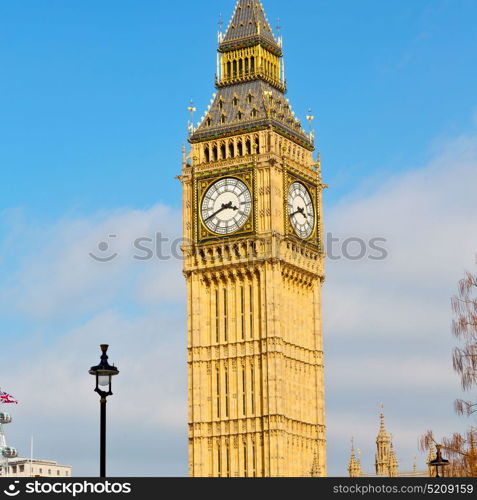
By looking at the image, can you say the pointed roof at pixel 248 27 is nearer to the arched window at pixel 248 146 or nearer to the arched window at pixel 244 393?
the arched window at pixel 248 146

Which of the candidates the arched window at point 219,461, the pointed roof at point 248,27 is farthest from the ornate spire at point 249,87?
the arched window at point 219,461

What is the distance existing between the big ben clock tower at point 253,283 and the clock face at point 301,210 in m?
0.13

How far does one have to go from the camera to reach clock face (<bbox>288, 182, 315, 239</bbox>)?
377ft

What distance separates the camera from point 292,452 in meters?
110

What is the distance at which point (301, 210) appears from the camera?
116062 millimetres

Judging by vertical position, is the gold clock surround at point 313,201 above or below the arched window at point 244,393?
above

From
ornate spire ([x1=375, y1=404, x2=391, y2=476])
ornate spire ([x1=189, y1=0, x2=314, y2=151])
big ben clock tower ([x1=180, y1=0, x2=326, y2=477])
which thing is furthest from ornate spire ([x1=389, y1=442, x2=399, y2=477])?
ornate spire ([x1=189, y1=0, x2=314, y2=151])

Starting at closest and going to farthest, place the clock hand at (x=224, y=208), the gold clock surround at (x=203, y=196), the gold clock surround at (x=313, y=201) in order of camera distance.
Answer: the gold clock surround at (x=203, y=196) → the gold clock surround at (x=313, y=201) → the clock hand at (x=224, y=208)

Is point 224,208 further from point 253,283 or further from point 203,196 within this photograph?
point 253,283

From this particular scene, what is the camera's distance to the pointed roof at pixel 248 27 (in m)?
119

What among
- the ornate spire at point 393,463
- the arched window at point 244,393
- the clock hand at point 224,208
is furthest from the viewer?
the ornate spire at point 393,463

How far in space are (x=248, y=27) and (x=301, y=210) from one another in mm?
15454

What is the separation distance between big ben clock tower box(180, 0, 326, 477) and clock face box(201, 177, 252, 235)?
8cm

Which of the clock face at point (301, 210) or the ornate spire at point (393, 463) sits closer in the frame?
the clock face at point (301, 210)
